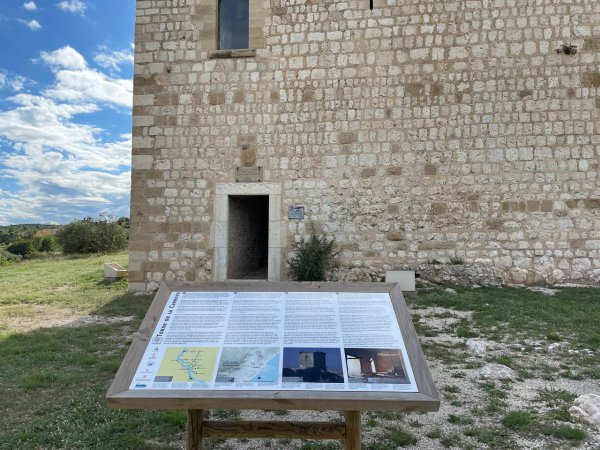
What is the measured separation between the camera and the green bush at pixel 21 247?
22.1 meters

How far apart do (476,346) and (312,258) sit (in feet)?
12.0

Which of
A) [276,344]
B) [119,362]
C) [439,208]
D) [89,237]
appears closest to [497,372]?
[276,344]

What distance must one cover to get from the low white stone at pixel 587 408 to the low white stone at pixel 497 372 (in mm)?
712

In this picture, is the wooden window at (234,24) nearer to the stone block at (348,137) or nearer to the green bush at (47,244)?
→ the stone block at (348,137)

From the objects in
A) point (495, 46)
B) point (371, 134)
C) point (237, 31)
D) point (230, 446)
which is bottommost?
point (230, 446)

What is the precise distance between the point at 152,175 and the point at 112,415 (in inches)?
238

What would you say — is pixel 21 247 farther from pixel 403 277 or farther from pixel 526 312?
pixel 526 312

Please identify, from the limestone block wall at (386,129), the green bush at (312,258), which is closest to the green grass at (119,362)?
the limestone block wall at (386,129)

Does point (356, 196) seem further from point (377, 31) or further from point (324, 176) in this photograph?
point (377, 31)

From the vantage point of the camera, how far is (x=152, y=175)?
8.93 meters

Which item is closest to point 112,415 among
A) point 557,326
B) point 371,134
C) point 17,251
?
point 557,326

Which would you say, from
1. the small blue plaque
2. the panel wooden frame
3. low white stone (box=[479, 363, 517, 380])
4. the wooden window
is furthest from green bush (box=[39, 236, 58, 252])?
the panel wooden frame

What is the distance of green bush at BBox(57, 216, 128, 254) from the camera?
18.4m

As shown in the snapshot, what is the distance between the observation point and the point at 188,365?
2453 millimetres
